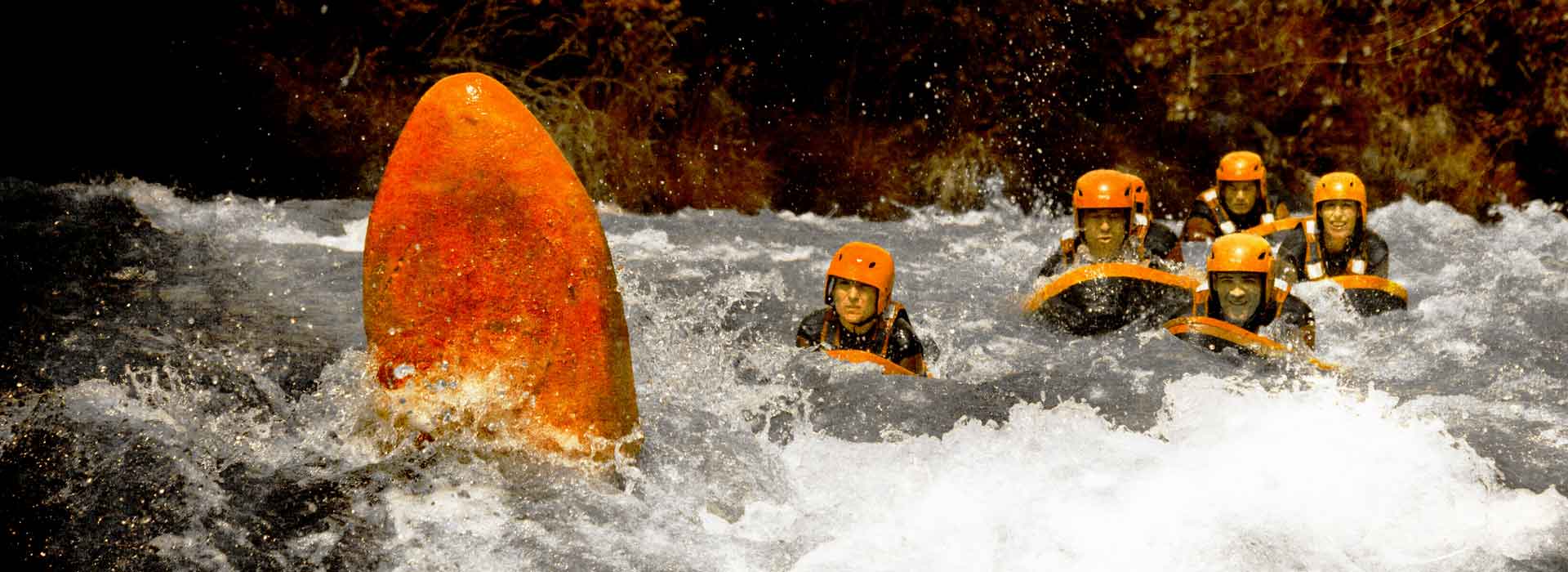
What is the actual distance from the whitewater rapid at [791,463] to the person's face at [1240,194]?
3.57 m

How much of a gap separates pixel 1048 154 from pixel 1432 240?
3.98 metres

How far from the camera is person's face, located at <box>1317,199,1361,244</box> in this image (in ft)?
29.2

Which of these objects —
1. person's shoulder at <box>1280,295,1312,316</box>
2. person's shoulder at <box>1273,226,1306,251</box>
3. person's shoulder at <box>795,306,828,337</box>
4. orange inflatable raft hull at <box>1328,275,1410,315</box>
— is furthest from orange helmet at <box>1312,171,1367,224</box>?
person's shoulder at <box>795,306,828,337</box>

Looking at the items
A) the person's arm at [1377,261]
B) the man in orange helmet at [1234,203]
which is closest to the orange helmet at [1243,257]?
the person's arm at [1377,261]

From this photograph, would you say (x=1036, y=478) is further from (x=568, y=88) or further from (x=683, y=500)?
(x=568, y=88)

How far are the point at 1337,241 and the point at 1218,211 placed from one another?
2.01 meters

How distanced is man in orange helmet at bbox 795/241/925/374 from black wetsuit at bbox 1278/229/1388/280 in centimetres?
390

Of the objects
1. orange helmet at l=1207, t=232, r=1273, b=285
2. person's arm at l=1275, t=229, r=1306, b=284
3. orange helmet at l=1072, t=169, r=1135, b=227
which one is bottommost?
person's arm at l=1275, t=229, r=1306, b=284

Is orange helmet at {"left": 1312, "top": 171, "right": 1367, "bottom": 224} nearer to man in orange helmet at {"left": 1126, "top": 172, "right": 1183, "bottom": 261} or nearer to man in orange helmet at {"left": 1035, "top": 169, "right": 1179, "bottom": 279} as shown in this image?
man in orange helmet at {"left": 1126, "top": 172, "right": 1183, "bottom": 261}

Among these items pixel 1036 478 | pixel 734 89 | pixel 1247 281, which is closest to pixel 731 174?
pixel 734 89

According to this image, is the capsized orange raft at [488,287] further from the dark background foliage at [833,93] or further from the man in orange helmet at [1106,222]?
the dark background foliage at [833,93]

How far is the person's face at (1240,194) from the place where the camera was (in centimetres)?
1076

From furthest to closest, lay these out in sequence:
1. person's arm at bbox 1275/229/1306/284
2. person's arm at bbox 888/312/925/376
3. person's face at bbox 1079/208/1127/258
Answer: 1. person's arm at bbox 1275/229/1306/284
2. person's face at bbox 1079/208/1127/258
3. person's arm at bbox 888/312/925/376

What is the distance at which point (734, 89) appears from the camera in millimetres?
13625
